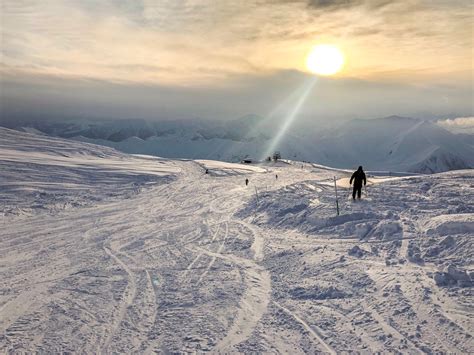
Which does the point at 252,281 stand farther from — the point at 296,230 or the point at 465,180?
the point at 465,180

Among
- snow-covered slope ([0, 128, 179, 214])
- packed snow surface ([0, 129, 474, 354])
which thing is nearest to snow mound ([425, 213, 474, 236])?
packed snow surface ([0, 129, 474, 354])

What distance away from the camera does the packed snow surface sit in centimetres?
655

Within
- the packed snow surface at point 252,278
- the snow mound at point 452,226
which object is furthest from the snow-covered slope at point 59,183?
the snow mound at point 452,226

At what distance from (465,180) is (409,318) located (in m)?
19.8

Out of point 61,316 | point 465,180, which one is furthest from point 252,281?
point 465,180

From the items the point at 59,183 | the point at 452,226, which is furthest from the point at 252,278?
the point at 59,183

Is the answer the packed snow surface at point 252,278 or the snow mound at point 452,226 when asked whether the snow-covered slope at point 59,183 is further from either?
the snow mound at point 452,226

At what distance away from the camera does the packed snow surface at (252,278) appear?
655cm

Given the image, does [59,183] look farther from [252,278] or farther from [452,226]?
[452,226]

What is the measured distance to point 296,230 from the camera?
571 inches

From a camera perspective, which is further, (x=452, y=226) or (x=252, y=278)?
(x=452, y=226)

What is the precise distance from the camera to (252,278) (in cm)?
956

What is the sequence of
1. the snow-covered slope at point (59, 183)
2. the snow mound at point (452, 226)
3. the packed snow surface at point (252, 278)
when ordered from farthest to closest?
the snow-covered slope at point (59, 183) → the snow mound at point (452, 226) → the packed snow surface at point (252, 278)

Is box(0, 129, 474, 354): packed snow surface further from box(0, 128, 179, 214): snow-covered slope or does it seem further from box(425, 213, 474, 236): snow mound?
box(0, 128, 179, 214): snow-covered slope
